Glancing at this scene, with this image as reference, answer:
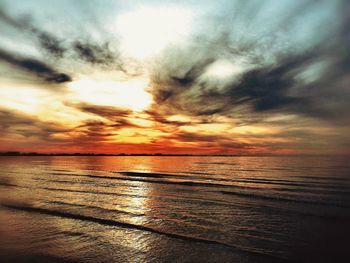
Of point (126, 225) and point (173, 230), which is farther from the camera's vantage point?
point (126, 225)

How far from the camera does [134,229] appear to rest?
461 inches

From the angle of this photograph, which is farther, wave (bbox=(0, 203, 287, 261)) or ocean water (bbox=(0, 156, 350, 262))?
wave (bbox=(0, 203, 287, 261))

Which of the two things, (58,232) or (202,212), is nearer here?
(58,232)

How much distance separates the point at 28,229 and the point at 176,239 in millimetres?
7479

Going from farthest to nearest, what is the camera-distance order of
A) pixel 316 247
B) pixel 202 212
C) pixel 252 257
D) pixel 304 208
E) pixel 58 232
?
1. pixel 304 208
2. pixel 202 212
3. pixel 58 232
4. pixel 316 247
5. pixel 252 257

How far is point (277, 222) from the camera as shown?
44.0 ft

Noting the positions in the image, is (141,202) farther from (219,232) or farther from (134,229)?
(219,232)

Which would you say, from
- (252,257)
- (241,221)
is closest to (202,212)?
(241,221)

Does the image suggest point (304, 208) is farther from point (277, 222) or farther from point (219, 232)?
point (219, 232)

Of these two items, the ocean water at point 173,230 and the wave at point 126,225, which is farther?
the wave at point 126,225

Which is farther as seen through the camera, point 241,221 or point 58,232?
point 241,221

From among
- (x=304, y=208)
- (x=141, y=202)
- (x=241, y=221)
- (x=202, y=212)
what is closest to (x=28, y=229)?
(x=141, y=202)

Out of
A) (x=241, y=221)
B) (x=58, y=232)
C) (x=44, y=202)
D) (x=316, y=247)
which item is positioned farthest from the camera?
(x=44, y=202)

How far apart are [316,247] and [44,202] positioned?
1838 centimetres
